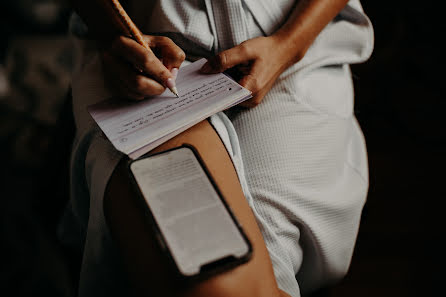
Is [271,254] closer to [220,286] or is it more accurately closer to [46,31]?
[220,286]

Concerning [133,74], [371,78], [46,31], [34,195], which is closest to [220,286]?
[133,74]

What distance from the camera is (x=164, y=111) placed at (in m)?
0.48

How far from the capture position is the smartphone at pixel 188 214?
1.16ft

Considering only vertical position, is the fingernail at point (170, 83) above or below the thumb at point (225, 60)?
above

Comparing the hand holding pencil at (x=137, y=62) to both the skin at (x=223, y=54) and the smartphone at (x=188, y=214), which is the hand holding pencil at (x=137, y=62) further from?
the smartphone at (x=188, y=214)

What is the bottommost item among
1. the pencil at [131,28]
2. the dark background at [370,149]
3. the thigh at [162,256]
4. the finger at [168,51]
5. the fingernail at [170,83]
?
the dark background at [370,149]

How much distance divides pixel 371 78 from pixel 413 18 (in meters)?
0.40

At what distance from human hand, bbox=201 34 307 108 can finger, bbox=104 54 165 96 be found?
0.30ft

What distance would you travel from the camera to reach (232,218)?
38cm

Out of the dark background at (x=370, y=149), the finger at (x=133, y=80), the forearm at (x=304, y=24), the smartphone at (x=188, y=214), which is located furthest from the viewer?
the dark background at (x=370, y=149)

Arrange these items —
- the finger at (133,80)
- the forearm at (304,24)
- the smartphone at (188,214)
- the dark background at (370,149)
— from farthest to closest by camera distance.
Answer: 1. the dark background at (370,149)
2. the forearm at (304,24)
3. the finger at (133,80)
4. the smartphone at (188,214)

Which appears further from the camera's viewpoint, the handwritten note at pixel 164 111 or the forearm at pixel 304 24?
the forearm at pixel 304 24

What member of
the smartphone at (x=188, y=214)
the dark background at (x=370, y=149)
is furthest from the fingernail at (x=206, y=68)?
the dark background at (x=370, y=149)

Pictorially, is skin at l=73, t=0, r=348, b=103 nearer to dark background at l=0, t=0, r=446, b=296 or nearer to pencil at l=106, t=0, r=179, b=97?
pencil at l=106, t=0, r=179, b=97
